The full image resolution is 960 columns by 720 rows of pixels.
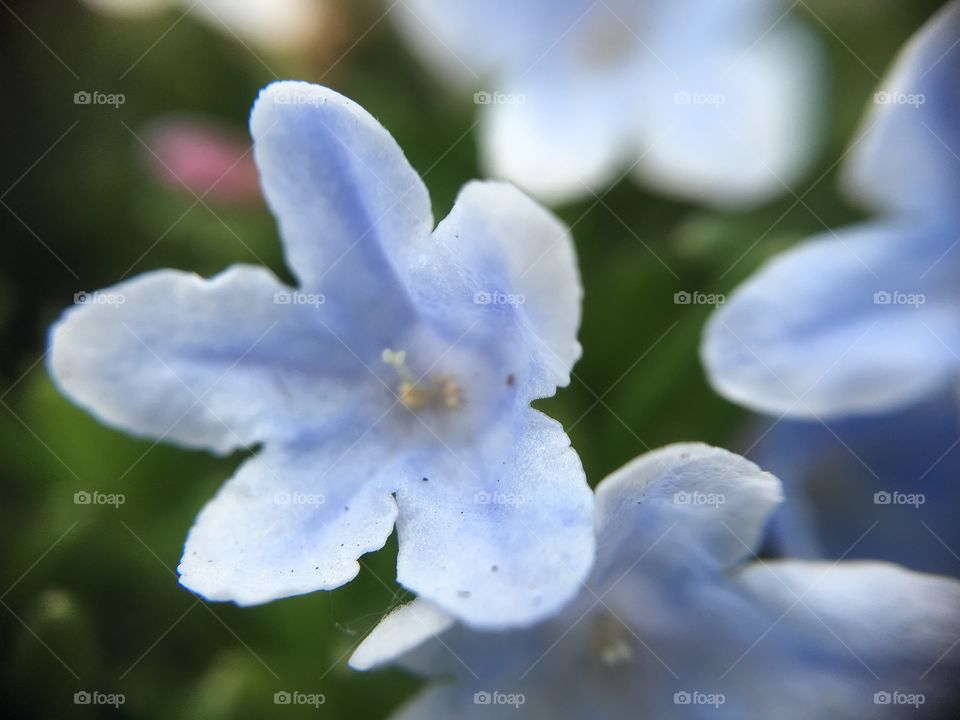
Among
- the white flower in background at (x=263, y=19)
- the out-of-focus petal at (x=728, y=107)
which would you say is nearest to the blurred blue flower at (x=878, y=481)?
the out-of-focus petal at (x=728, y=107)

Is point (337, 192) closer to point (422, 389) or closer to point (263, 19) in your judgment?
point (422, 389)

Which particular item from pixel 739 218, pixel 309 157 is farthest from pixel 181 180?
pixel 739 218

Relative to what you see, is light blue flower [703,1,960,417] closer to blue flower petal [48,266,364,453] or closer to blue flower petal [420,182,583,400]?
blue flower petal [420,182,583,400]

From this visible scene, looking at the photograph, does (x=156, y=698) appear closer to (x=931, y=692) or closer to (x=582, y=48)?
(x=931, y=692)

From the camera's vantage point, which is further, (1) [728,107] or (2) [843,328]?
(1) [728,107]

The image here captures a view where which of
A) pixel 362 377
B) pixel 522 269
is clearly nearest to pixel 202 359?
pixel 362 377
